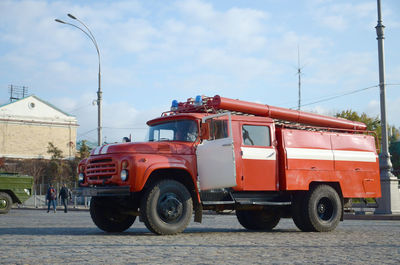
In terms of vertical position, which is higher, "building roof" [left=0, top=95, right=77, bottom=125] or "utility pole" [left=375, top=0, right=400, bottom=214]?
"building roof" [left=0, top=95, right=77, bottom=125]

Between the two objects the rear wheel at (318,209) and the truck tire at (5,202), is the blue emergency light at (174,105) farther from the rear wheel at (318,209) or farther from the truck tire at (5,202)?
the truck tire at (5,202)

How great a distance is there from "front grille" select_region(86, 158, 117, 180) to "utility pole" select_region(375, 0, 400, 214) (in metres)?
13.4

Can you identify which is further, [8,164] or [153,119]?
[8,164]

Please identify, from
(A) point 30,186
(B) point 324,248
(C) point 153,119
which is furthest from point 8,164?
(B) point 324,248

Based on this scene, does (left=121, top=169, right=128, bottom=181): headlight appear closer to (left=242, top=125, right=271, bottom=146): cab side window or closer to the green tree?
(left=242, top=125, right=271, bottom=146): cab side window

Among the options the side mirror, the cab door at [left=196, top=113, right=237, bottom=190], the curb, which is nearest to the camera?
the cab door at [left=196, top=113, right=237, bottom=190]

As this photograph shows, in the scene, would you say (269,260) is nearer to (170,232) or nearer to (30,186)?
(170,232)

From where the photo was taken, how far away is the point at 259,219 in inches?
551

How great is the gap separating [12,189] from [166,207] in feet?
57.9

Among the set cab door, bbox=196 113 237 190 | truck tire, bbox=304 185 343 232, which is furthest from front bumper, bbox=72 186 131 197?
truck tire, bbox=304 185 343 232

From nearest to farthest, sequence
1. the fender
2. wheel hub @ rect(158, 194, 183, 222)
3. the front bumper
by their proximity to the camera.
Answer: the front bumper < the fender < wheel hub @ rect(158, 194, 183, 222)

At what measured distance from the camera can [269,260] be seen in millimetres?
7195

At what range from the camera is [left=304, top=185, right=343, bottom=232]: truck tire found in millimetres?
12695

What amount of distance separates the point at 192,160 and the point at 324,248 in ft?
11.9
